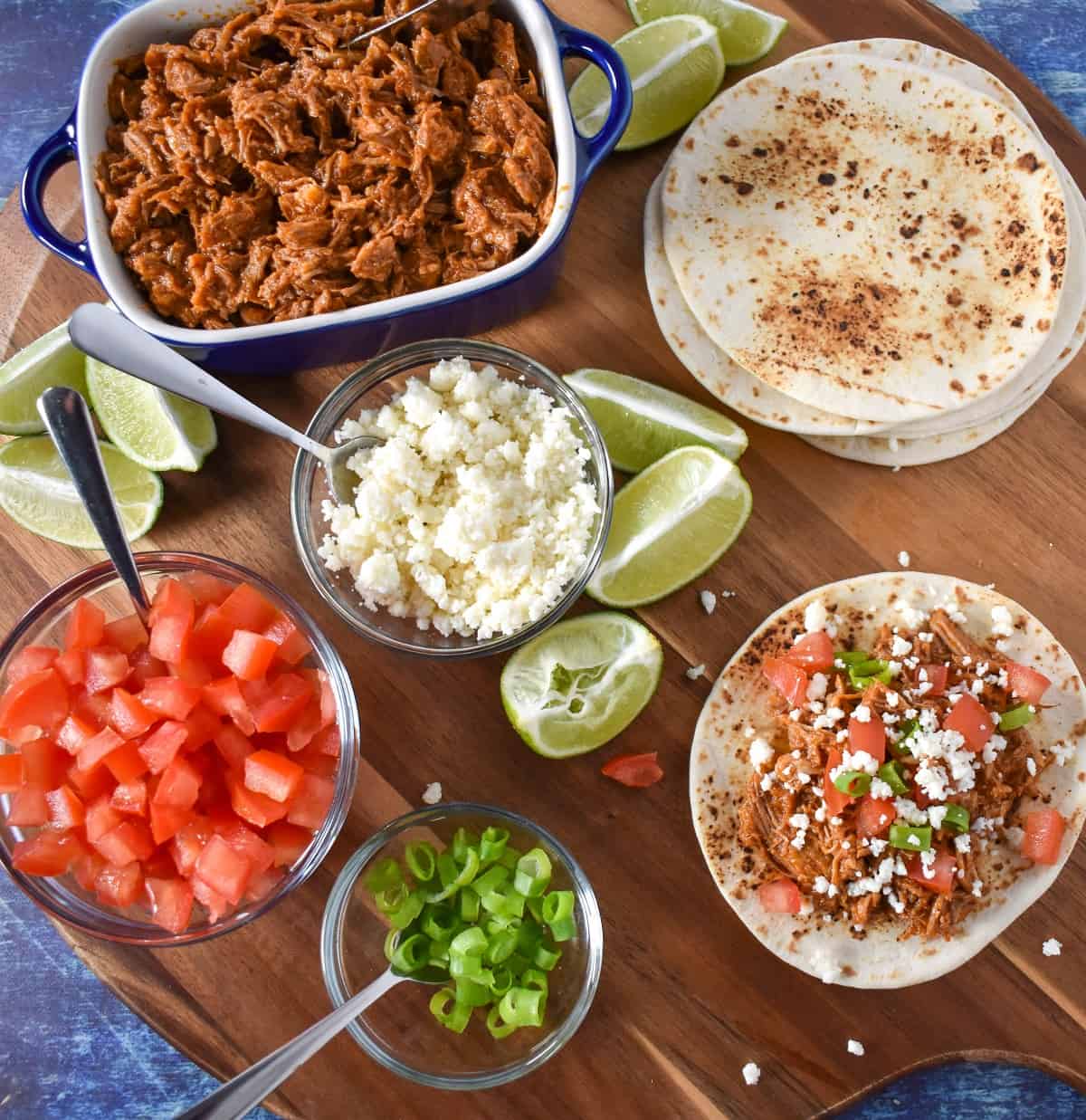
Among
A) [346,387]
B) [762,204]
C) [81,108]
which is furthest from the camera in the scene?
[762,204]

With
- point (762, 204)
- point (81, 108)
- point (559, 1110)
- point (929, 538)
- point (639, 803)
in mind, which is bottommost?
point (559, 1110)

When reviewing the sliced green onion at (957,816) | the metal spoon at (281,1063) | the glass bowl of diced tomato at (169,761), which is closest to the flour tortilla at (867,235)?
the sliced green onion at (957,816)

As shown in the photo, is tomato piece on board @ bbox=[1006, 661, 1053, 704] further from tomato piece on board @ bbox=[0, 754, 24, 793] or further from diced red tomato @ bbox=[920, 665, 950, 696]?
tomato piece on board @ bbox=[0, 754, 24, 793]

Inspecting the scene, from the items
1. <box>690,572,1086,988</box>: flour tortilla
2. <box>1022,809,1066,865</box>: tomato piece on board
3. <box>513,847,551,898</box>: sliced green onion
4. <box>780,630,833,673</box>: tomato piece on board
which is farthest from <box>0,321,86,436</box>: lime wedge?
<box>1022,809,1066,865</box>: tomato piece on board

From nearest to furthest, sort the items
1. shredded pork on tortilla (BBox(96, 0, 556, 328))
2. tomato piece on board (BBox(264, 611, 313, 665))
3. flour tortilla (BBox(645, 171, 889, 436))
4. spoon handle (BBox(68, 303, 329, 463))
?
spoon handle (BBox(68, 303, 329, 463)) < shredded pork on tortilla (BBox(96, 0, 556, 328)) < tomato piece on board (BBox(264, 611, 313, 665)) < flour tortilla (BBox(645, 171, 889, 436))

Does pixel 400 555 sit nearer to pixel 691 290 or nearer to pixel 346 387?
pixel 346 387

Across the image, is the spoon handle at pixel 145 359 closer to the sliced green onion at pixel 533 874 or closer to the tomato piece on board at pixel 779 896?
the sliced green onion at pixel 533 874

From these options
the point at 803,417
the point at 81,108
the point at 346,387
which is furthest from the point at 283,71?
the point at 803,417
